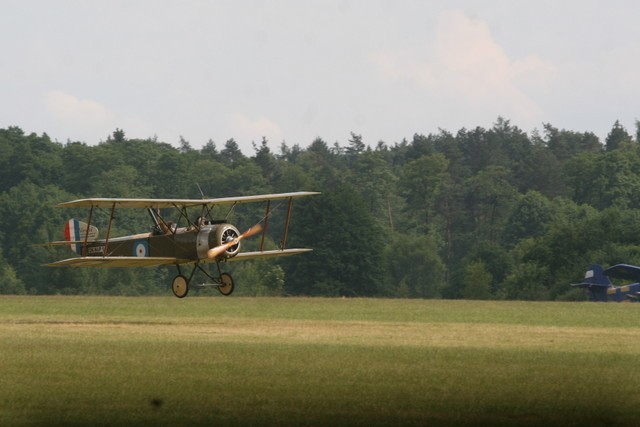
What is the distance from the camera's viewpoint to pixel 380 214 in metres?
114

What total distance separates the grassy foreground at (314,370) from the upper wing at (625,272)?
1866cm

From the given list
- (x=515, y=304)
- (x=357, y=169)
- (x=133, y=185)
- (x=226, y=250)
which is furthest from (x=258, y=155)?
(x=226, y=250)

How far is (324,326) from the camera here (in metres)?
27.9

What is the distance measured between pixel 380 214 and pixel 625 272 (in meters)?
63.4

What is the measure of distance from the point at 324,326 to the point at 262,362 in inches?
349

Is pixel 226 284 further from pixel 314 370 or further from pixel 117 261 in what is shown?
pixel 314 370

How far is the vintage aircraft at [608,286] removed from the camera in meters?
50.3

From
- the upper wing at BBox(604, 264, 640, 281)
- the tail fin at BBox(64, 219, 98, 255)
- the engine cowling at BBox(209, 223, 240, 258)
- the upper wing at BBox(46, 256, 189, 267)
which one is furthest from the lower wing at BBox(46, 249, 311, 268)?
the upper wing at BBox(604, 264, 640, 281)

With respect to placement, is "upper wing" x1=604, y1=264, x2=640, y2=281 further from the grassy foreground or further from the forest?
the grassy foreground

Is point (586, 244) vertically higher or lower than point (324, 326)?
higher

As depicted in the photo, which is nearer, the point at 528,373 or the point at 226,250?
the point at 528,373

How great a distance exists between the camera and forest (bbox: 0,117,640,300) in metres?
67.1

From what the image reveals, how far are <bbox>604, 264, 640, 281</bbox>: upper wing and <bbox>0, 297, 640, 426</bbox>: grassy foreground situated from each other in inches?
735

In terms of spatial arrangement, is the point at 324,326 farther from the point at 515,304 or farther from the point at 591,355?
the point at 515,304
